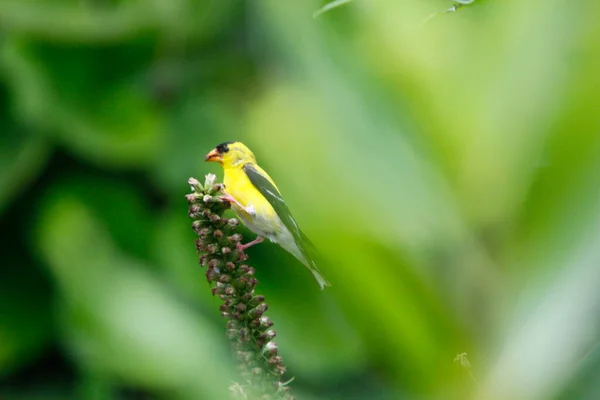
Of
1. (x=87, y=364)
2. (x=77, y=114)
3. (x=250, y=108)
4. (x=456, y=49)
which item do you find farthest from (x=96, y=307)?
(x=456, y=49)

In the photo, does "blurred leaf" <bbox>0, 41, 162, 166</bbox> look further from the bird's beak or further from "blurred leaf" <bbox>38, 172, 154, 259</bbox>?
the bird's beak

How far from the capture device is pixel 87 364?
77 cm

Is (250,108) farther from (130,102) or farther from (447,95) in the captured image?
(130,102)

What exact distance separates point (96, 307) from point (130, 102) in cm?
28

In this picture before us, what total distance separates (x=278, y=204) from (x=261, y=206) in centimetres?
1

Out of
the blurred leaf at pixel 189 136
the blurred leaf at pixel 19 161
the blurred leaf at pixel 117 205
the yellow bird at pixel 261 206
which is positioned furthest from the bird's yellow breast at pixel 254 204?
the blurred leaf at pixel 19 161

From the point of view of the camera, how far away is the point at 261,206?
0.78ft

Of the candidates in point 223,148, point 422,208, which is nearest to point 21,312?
point 223,148

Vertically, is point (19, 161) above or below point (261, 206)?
above

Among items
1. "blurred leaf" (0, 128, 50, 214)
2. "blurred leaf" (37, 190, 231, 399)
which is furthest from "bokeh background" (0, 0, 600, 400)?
"blurred leaf" (0, 128, 50, 214)

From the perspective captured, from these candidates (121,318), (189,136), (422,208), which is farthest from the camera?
(189,136)

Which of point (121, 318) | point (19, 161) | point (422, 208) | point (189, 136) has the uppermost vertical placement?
point (19, 161)

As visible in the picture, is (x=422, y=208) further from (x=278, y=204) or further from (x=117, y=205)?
(x=117, y=205)

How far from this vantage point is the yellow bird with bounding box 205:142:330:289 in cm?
21
